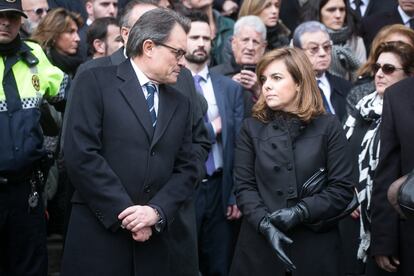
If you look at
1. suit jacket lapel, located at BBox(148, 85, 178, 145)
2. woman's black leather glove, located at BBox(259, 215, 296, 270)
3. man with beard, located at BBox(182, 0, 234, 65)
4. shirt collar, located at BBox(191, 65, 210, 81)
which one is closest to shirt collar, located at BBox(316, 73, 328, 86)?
shirt collar, located at BBox(191, 65, 210, 81)

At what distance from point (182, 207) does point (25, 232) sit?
1112 millimetres

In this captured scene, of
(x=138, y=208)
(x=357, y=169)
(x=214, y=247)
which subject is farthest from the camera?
(x=214, y=247)

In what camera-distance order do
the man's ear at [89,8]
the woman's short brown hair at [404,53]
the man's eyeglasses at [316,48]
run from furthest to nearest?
1. the man's ear at [89,8]
2. the man's eyeglasses at [316,48]
3. the woman's short brown hair at [404,53]

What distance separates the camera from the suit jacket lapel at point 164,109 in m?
4.94

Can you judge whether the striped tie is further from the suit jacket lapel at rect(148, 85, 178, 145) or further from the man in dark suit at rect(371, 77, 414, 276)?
the man in dark suit at rect(371, 77, 414, 276)

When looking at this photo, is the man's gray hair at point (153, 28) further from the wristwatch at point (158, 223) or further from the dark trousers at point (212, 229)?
the dark trousers at point (212, 229)

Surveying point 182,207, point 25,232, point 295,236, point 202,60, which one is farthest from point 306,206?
point 202,60

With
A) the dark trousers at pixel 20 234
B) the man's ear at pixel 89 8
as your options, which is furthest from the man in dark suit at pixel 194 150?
the man's ear at pixel 89 8

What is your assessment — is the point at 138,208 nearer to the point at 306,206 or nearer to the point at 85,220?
the point at 85,220

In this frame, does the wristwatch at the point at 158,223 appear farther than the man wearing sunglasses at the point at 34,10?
No

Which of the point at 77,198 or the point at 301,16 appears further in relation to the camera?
the point at 301,16

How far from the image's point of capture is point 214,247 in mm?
7277

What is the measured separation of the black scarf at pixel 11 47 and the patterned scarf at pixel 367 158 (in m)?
2.62

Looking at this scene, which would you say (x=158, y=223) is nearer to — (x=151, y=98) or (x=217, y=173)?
(x=151, y=98)
